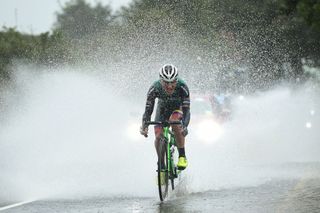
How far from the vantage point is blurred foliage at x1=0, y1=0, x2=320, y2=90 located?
143 ft

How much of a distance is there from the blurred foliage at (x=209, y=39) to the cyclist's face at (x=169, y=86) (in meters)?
28.6

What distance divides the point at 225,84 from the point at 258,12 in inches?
172

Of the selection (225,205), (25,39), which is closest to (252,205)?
(225,205)

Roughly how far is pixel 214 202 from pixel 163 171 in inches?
34.3

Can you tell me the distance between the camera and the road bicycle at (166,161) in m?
12.3

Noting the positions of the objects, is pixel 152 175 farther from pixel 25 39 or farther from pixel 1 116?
pixel 25 39

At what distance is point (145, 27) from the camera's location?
147 ft

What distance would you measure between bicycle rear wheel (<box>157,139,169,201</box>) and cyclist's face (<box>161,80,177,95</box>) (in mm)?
803

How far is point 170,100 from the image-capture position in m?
13.2

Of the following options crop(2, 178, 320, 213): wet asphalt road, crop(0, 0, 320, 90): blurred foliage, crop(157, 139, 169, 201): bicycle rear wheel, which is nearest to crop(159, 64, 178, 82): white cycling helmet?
crop(157, 139, 169, 201): bicycle rear wheel

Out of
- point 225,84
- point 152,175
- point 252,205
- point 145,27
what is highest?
point 145,27

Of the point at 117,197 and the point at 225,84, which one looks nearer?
the point at 117,197

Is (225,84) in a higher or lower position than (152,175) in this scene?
higher

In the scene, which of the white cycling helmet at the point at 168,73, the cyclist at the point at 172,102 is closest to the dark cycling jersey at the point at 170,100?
the cyclist at the point at 172,102
